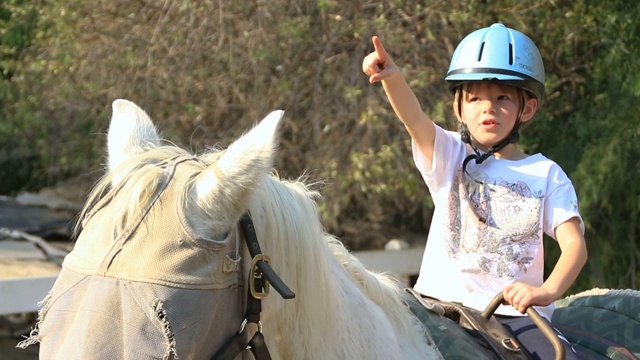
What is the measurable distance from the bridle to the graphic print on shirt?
0.92 m

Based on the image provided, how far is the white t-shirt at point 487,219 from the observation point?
2510 mm

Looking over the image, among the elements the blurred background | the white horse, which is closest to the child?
the white horse

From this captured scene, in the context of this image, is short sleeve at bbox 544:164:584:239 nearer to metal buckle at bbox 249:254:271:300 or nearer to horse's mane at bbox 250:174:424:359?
horse's mane at bbox 250:174:424:359

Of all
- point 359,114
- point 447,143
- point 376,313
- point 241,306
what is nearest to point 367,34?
point 359,114

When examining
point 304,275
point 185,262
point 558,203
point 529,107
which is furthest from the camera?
point 529,107

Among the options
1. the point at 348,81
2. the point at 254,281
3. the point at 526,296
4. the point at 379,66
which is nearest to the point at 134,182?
the point at 254,281

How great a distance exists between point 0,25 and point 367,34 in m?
3.43

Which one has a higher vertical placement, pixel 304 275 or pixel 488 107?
pixel 488 107

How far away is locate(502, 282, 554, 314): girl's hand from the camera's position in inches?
87.4

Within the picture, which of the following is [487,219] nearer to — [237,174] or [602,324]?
[602,324]

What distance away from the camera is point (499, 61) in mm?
2588

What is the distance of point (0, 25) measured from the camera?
290 inches

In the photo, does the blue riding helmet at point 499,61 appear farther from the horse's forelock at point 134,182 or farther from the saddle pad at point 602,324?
the horse's forelock at point 134,182

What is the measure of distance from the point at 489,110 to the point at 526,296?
0.63 metres
